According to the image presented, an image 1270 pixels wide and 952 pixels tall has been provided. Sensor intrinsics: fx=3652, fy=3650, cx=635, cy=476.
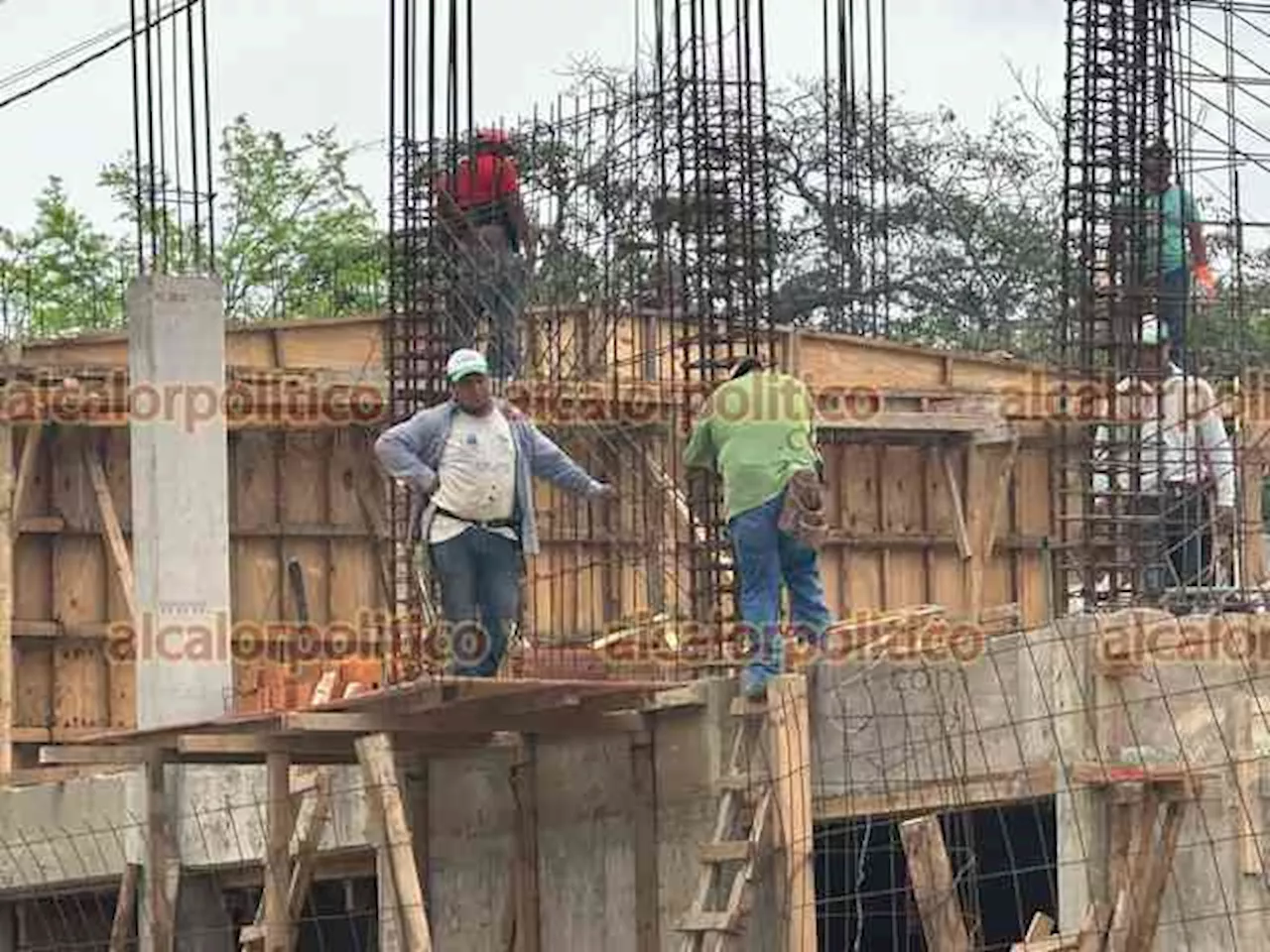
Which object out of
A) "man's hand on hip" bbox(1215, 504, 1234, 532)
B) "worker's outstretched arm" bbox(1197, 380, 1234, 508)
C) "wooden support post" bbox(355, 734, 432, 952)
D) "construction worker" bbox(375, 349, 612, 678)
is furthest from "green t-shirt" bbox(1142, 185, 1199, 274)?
"wooden support post" bbox(355, 734, 432, 952)

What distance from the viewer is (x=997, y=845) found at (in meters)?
16.6

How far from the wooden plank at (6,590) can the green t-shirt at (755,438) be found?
8340 mm

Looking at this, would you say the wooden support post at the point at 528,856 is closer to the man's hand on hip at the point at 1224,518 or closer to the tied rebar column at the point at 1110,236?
the man's hand on hip at the point at 1224,518

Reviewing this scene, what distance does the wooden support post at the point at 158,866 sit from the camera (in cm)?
1689

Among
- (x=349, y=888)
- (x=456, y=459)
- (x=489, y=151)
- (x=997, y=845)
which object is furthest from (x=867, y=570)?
(x=456, y=459)

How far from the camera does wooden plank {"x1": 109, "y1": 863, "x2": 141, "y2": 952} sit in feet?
61.9

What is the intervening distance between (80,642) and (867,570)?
5710mm

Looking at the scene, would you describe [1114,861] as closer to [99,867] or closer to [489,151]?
[99,867]

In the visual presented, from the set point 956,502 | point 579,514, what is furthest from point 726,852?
point 956,502

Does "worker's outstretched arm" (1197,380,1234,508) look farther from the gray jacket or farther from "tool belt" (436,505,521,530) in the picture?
"tool belt" (436,505,521,530)

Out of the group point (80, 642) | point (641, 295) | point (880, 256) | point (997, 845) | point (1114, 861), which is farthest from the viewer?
point (880, 256)

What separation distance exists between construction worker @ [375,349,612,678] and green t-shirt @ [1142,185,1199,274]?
7177 mm

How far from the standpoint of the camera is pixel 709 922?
542 inches

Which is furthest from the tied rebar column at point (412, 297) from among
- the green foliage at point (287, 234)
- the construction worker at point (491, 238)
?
the green foliage at point (287, 234)
